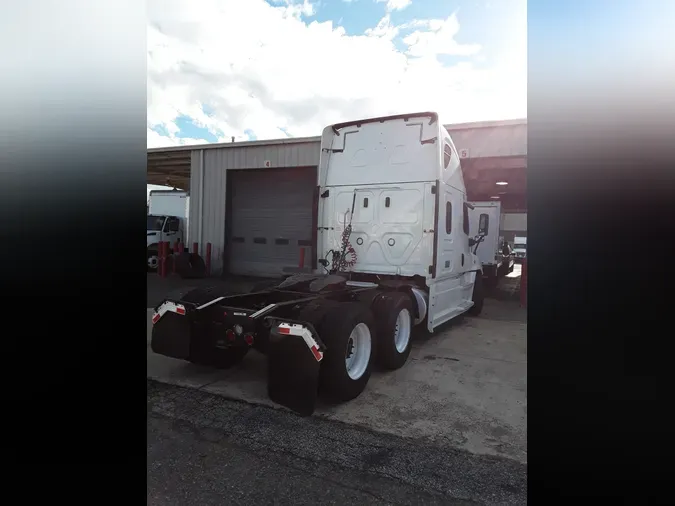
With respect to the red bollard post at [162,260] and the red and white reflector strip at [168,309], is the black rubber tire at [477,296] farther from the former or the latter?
the red bollard post at [162,260]

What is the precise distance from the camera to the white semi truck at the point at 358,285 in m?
3.71

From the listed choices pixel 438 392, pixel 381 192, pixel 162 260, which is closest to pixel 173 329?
pixel 438 392

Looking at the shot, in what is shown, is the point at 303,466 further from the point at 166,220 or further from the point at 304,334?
the point at 166,220

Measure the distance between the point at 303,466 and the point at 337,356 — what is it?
3.51 feet

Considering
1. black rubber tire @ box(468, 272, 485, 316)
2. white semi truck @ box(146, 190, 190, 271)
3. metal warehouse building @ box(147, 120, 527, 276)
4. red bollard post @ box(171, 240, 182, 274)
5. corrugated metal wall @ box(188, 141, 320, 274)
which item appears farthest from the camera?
white semi truck @ box(146, 190, 190, 271)

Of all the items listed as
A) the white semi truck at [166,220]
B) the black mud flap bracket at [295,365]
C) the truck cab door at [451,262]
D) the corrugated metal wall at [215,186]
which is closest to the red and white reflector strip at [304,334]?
the black mud flap bracket at [295,365]

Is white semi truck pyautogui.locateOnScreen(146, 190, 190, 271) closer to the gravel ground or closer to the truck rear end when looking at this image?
the truck rear end

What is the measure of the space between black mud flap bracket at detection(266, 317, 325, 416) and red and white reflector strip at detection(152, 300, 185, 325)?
4.19 ft

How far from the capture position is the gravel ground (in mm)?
2471

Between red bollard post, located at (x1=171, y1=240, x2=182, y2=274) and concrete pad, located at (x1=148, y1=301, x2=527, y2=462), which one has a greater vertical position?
red bollard post, located at (x1=171, y1=240, x2=182, y2=274)

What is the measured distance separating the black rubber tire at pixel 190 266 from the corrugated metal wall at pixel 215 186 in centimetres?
66

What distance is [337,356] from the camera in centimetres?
370

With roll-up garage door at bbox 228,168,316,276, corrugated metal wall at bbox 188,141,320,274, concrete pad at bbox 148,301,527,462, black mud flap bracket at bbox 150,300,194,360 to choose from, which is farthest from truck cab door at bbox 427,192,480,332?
corrugated metal wall at bbox 188,141,320,274
